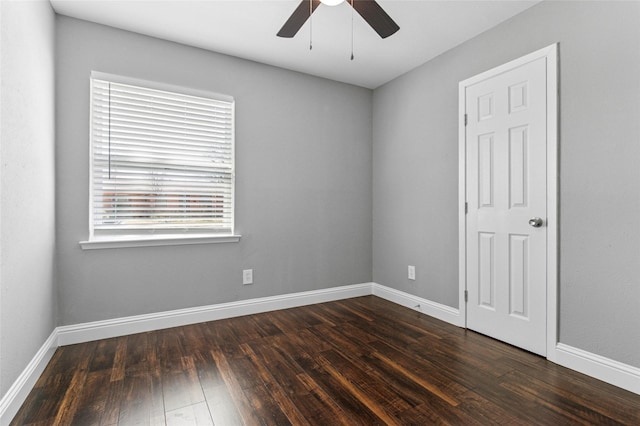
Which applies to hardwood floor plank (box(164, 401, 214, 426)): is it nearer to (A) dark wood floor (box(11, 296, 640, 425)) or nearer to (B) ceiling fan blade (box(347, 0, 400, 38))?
(A) dark wood floor (box(11, 296, 640, 425))

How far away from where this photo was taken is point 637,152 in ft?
6.09

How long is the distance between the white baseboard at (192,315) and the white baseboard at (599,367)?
2076 millimetres

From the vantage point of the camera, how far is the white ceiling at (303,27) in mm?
2359

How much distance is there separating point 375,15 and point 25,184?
86.4 inches

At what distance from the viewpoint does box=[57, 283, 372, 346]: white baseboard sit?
254cm

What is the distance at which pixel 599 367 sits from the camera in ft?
6.54

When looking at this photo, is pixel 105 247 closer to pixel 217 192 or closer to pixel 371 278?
pixel 217 192

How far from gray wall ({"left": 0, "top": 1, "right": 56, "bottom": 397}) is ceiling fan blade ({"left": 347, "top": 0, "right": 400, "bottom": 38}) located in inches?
69.2

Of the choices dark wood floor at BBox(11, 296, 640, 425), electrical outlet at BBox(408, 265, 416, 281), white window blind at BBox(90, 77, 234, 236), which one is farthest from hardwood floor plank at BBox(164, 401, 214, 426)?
electrical outlet at BBox(408, 265, 416, 281)

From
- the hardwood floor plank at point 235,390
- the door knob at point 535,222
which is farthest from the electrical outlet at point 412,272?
the hardwood floor plank at point 235,390

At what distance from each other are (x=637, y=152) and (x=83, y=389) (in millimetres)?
3471

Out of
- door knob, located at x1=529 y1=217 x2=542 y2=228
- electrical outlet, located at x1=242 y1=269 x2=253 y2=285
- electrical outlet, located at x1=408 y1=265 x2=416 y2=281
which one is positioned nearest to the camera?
door knob, located at x1=529 y1=217 x2=542 y2=228

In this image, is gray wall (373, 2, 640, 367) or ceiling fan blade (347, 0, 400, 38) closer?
ceiling fan blade (347, 0, 400, 38)

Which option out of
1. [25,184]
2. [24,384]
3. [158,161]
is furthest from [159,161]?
[24,384]
